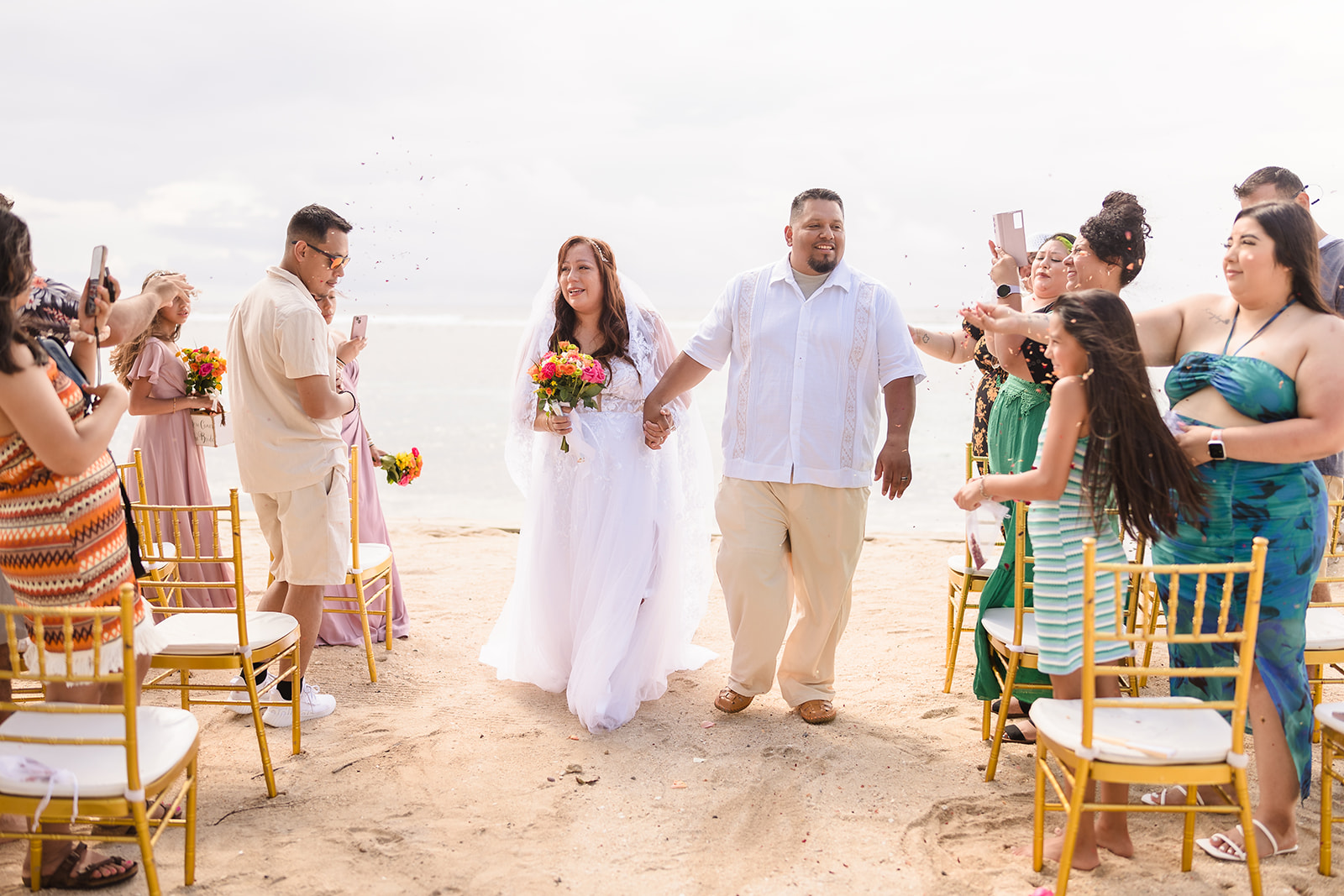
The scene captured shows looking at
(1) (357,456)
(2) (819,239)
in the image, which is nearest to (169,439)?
(1) (357,456)

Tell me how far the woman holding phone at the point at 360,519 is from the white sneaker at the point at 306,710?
74cm

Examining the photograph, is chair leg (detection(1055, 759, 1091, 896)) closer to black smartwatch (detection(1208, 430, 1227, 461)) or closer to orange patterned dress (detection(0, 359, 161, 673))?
black smartwatch (detection(1208, 430, 1227, 461))

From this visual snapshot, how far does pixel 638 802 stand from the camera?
12.8ft

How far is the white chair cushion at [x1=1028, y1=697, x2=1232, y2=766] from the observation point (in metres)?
2.80

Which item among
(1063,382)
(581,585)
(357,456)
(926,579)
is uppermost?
(1063,382)

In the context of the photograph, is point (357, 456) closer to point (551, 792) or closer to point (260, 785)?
point (260, 785)

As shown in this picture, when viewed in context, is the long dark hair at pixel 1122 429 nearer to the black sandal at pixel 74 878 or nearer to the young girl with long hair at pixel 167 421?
the black sandal at pixel 74 878

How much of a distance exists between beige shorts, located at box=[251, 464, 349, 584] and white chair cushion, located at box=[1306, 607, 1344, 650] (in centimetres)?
416

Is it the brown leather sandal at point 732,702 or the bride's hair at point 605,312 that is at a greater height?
the bride's hair at point 605,312

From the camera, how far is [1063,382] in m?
3.14

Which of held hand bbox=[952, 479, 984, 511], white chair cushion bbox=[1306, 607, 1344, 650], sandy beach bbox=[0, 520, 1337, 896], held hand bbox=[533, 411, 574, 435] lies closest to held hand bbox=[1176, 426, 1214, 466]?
held hand bbox=[952, 479, 984, 511]

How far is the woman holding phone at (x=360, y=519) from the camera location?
18.4 feet

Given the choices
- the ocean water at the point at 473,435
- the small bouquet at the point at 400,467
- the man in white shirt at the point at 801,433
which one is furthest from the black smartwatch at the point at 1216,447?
the small bouquet at the point at 400,467

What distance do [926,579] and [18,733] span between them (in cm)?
606
